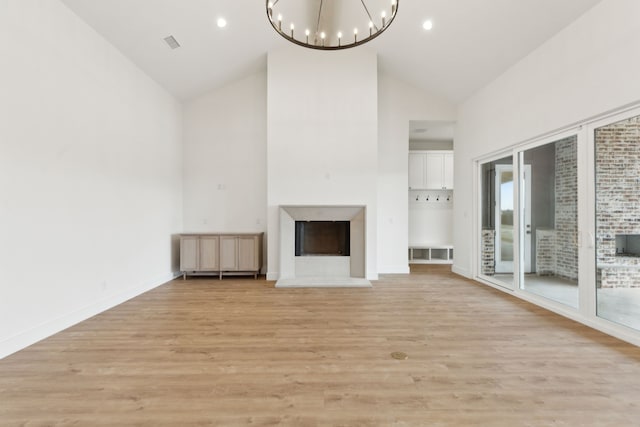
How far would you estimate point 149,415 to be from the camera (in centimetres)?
182

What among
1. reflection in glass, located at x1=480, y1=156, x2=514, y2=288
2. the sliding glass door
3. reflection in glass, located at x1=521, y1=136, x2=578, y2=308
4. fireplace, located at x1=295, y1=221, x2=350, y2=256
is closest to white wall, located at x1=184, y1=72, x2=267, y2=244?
fireplace, located at x1=295, y1=221, x2=350, y2=256

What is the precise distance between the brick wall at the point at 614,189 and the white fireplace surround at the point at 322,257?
126 inches

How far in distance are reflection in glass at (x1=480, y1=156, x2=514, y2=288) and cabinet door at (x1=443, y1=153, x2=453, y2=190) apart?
1962 mm

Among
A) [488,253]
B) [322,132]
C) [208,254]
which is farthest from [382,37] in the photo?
[208,254]

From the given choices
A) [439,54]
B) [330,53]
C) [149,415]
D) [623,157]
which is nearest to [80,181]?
[149,415]

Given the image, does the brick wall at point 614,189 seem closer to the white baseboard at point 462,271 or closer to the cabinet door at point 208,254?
the white baseboard at point 462,271

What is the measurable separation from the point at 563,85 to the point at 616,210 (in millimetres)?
1559

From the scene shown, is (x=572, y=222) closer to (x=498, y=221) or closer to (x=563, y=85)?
(x=498, y=221)

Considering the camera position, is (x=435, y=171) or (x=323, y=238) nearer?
(x=323, y=238)

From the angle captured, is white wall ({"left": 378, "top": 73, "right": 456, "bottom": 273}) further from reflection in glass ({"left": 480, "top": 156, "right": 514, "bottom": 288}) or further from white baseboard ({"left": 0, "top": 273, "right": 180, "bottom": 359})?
white baseboard ({"left": 0, "top": 273, "right": 180, "bottom": 359})

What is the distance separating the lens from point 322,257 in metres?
5.66

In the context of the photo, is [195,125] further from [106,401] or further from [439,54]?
[106,401]

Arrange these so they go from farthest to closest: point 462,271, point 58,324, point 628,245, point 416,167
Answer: point 416,167, point 462,271, point 628,245, point 58,324

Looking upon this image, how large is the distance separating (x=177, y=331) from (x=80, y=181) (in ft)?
6.85
